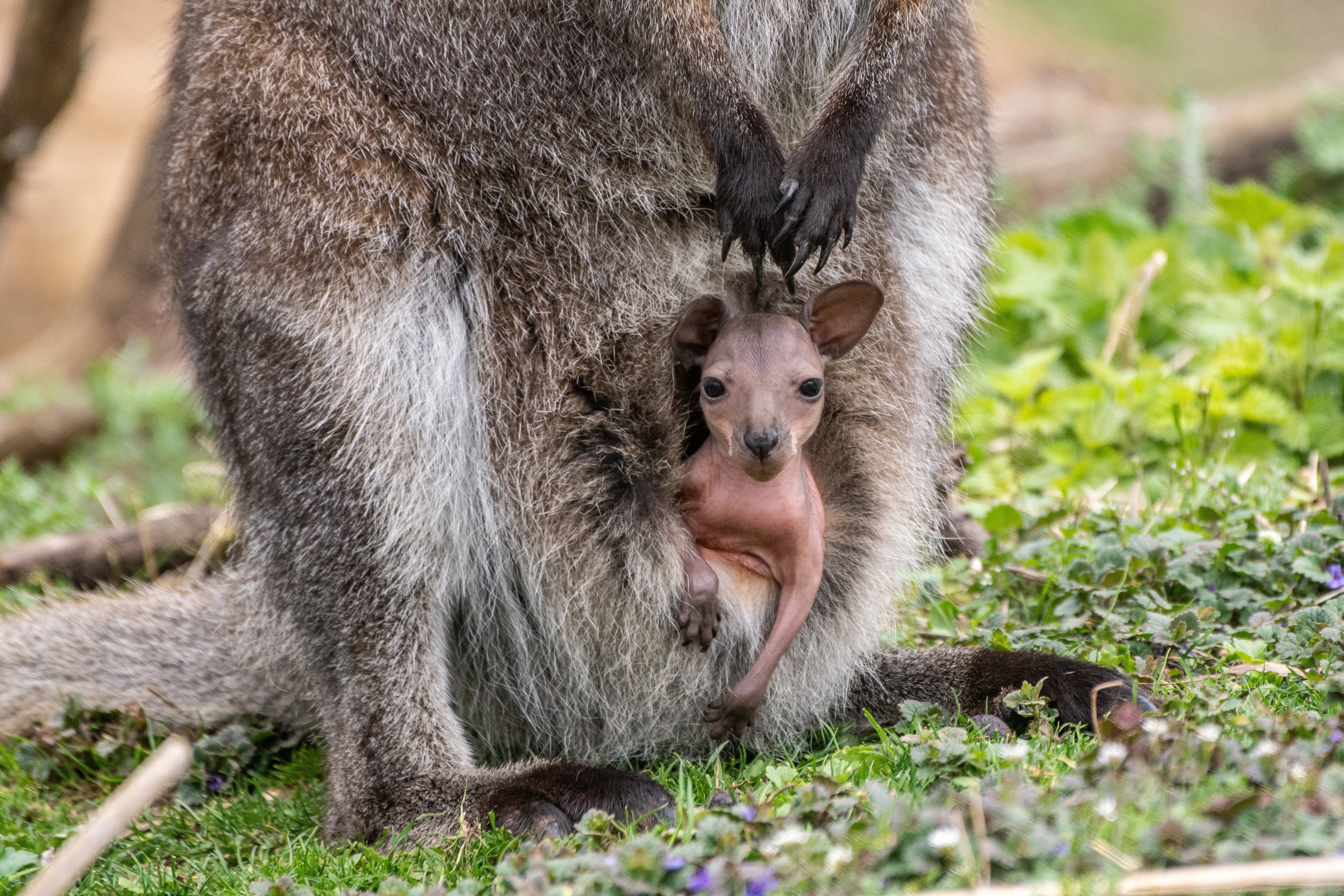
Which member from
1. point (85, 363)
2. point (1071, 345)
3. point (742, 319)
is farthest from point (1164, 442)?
point (85, 363)

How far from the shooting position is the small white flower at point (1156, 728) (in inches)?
88.1

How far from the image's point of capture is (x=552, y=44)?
3.05 meters

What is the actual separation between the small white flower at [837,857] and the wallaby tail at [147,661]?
190cm

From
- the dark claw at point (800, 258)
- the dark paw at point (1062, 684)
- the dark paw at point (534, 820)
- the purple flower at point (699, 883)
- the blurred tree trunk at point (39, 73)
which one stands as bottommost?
the dark paw at point (534, 820)

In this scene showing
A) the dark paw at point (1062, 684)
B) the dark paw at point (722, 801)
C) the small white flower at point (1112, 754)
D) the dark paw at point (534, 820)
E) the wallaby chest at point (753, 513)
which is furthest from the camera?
the wallaby chest at point (753, 513)

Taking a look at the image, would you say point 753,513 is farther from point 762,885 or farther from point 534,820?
point 762,885

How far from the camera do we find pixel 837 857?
2.01 metres

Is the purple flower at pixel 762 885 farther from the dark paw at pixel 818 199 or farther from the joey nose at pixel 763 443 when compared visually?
the dark paw at pixel 818 199

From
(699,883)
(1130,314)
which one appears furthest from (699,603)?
(1130,314)

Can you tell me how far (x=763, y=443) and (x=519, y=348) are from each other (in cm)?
64

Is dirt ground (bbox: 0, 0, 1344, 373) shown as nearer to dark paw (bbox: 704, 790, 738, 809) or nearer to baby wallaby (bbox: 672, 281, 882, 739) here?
baby wallaby (bbox: 672, 281, 882, 739)

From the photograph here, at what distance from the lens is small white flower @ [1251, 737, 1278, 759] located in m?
2.10

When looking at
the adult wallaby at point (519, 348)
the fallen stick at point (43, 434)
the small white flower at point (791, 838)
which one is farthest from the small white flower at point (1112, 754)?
the fallen stick at point (43, 434)

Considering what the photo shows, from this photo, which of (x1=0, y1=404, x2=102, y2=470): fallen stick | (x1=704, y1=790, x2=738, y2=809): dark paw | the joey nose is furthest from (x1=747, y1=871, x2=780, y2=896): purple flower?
(x1=0, y1=404, x2=102, y2=470): fallen stick
